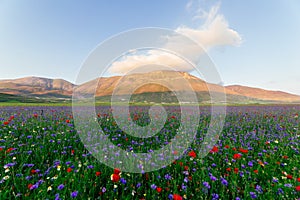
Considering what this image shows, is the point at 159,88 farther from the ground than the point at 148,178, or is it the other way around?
the point at 159,88

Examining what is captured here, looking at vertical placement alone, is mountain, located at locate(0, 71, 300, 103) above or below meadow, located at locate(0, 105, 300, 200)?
above

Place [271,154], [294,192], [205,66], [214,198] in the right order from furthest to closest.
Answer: [205,66], [271,154], [294,192], [214,198]

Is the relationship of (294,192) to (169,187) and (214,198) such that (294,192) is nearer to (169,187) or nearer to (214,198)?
(214,198)

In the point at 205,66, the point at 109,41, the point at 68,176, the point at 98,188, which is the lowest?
the point at 98,188

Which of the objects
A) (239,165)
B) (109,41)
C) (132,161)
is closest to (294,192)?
(239,165)

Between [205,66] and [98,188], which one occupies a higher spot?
[205,66]

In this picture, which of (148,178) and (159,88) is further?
(159,88)

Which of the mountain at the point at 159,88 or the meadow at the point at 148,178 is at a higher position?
the mountain at the point at 159,88

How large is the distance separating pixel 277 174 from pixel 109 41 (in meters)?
4.53

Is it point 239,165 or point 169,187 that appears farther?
point 239,165

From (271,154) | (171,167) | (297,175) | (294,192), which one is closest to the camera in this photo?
(294,192)

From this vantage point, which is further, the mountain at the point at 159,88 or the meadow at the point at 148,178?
the mountain at the point at 159,88

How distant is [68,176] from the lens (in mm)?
2252

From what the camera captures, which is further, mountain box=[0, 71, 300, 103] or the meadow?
mountain box=[0, 71, 300, 103]
